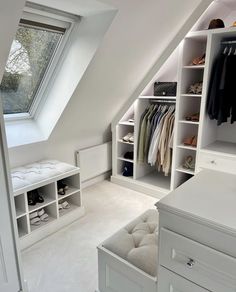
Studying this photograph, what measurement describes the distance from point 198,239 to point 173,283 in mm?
299

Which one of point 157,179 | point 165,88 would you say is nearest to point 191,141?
point 165,88

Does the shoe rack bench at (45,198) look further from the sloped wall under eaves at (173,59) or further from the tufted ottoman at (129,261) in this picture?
the sloped wall under eaves at (173,59)

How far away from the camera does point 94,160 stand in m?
3.33

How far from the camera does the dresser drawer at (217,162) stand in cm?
240

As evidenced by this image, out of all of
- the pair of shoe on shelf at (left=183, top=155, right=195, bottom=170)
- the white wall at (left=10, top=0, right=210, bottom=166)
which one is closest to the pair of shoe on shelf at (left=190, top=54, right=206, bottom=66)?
the white wall at (left=10, top=0, right=210, bottom=166)

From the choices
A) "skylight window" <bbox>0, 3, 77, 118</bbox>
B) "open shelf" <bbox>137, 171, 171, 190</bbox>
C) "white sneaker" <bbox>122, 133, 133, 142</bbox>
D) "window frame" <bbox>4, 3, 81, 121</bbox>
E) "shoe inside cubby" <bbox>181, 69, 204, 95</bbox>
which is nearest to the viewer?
"window frame" <bbox>4, 3, 81, 121</bbox>

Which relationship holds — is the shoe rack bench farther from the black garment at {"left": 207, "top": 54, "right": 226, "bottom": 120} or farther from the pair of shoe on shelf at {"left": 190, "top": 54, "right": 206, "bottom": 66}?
the pair of shoe on shelf at {"left": 190, "top": 54, "right": 206, "bottom": 66}

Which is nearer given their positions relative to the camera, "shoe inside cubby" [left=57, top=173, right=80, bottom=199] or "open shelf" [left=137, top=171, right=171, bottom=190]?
"shoe inside cubby" [left=57, top=173, right=80, bottom=199]

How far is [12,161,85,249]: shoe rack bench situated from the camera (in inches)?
83.2

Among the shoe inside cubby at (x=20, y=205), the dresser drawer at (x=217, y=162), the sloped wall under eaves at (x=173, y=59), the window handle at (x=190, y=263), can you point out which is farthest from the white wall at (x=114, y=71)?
the window handle at (x=190, y=263)

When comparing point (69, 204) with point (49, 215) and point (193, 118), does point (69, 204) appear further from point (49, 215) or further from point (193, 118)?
point (193, 118)

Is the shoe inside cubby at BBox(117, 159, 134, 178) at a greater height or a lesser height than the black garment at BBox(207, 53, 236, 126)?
lesser

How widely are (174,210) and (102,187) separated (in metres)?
2.45

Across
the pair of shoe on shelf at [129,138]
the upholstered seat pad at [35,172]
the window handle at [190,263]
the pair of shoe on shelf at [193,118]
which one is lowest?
the upholstered seat pad at [35,172]
